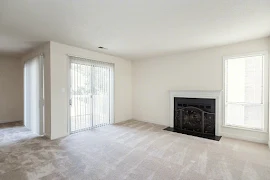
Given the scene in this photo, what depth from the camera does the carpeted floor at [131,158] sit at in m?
2.17

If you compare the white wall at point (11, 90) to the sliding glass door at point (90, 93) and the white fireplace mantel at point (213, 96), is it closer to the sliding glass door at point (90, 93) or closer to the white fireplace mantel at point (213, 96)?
the sliding glass door at point (90, 93)

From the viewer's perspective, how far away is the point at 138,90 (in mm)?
5852

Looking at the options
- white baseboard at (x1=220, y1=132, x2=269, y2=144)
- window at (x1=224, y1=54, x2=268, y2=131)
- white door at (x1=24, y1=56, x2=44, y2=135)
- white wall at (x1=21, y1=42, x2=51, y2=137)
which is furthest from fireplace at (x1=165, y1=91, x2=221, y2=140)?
white door at (x1=24, y1=56, x2=44, y2=135)

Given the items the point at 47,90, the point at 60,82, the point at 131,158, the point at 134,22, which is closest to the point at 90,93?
the point at 60,82

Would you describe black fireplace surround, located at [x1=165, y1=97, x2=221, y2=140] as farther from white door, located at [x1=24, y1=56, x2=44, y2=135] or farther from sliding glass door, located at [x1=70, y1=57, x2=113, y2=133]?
white door, located at [x1=24, y1=56, x2=44, y2=135]

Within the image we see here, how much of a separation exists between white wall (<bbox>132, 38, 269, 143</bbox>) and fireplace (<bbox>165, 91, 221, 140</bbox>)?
Result: 252 millimetres

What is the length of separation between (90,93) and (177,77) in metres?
2.89

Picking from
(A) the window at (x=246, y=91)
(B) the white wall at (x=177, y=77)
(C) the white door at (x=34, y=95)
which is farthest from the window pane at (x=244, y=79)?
(C) the white door at (x=34, y=95)

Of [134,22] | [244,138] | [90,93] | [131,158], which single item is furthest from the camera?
[90,93]

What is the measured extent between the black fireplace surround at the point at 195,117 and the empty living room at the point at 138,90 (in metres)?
0.03

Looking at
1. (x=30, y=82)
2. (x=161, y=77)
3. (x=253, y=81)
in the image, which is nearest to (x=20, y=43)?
(x=30, y=82)

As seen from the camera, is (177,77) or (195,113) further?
(177,77)

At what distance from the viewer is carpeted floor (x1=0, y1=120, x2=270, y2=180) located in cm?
217

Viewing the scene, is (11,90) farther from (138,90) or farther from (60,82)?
(138,90)
